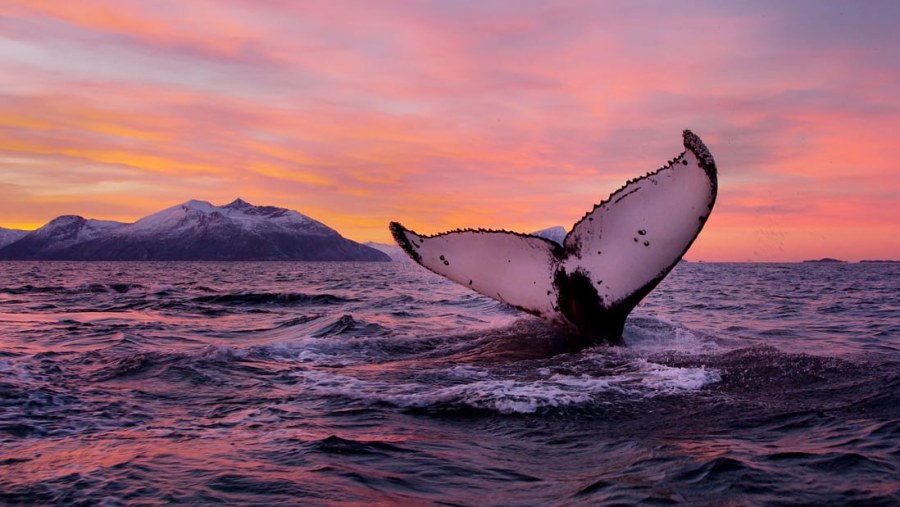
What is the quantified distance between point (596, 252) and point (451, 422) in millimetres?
2069

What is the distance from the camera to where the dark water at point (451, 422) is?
3.73 meters

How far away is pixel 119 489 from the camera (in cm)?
368

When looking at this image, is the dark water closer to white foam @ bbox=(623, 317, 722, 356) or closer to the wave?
white foam @ bbox=(623, 317, 722, 356)

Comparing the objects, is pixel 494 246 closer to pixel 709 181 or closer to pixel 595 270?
pixel 595 270

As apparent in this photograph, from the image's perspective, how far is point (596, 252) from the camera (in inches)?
245

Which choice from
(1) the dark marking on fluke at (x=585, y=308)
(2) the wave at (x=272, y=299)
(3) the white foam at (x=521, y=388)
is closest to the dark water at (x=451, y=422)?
(3) the white foam at (x=521, y=388)

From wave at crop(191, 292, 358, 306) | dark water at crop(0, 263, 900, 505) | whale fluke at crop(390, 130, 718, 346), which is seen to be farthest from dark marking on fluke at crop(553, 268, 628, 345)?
wave at crop(191, 292, 358, 306)

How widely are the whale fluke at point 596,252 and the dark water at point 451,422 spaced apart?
684 millimetres

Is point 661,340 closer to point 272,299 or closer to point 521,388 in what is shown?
point 521,388

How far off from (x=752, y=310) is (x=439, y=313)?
26.7 ft

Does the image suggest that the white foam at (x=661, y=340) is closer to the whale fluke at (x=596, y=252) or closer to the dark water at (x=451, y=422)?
the dark water at (x=451, y=422)

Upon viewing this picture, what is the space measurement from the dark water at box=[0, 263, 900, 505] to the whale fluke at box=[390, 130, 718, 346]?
0.68 metres

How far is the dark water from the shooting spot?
12.2ft

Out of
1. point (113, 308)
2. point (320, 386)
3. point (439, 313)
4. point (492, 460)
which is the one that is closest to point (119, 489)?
point (492, 460)
